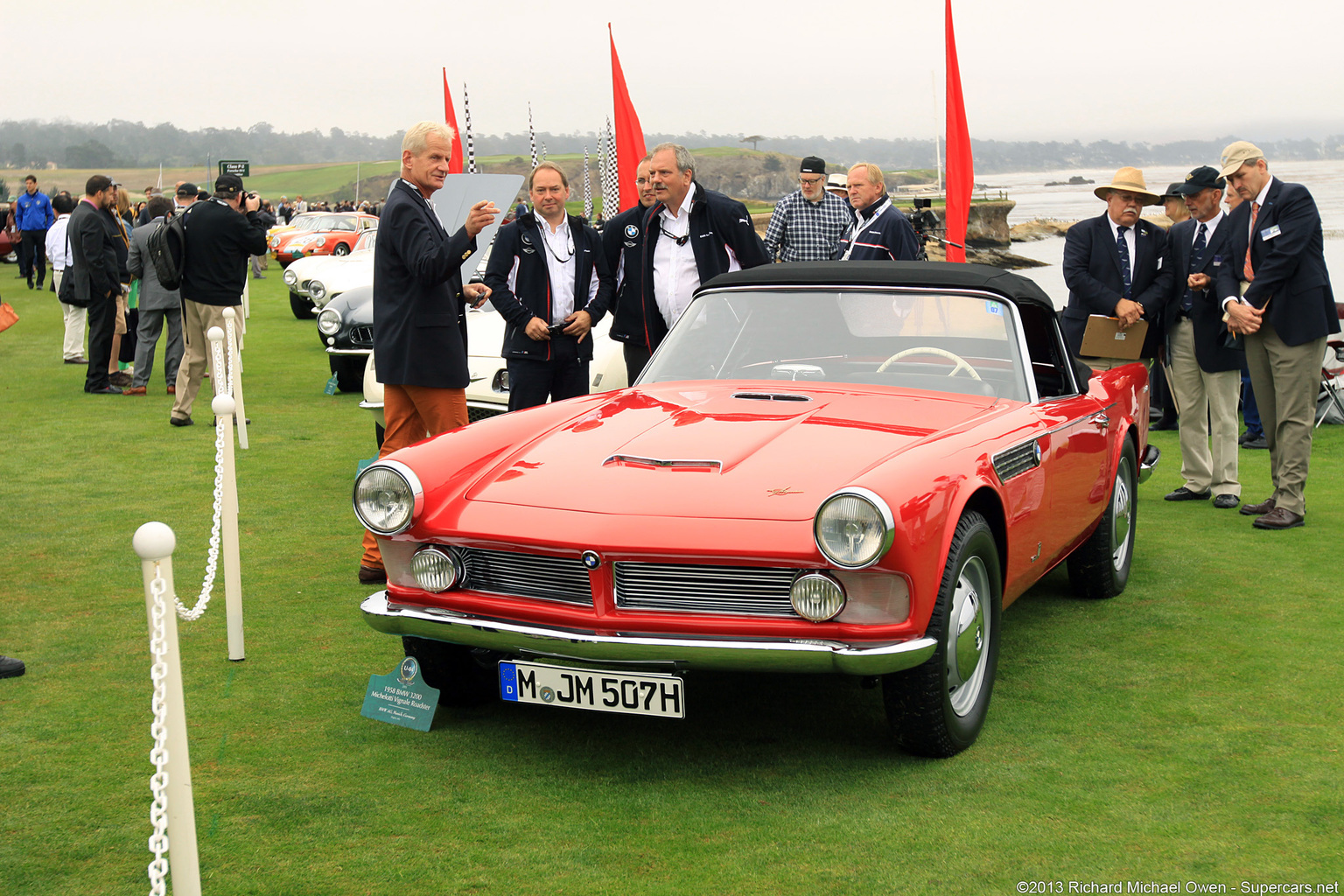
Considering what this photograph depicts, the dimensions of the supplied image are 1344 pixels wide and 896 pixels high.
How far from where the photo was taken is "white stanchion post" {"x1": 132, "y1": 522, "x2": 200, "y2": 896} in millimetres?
2580

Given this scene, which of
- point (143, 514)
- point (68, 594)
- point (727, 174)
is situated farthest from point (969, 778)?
point (727, 174)

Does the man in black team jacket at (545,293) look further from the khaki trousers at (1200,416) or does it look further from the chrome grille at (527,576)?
the khaki trousers at (1200,416)

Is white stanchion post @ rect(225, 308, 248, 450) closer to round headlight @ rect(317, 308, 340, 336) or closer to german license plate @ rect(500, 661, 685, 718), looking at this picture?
round headlight @ rect(317, 308, 340, 336)

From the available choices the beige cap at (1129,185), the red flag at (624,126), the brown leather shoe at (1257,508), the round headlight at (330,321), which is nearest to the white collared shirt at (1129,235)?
the beige cap at (1129,185)

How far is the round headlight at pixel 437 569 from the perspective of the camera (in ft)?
12.4

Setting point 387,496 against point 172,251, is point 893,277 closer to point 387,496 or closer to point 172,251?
point 387,496

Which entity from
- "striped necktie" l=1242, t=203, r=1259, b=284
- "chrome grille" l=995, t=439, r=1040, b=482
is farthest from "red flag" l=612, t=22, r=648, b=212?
"chrome grille" l=995, t=439, r=1040, b=482

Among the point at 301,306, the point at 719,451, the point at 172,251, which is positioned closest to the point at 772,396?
the point at 719,451

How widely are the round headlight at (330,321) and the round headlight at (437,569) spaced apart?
28.0 feet

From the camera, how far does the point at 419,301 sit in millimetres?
5488

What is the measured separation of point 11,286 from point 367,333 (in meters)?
19.4

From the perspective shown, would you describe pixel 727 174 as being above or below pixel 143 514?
above

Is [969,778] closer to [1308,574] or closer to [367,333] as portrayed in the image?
[1308,574]

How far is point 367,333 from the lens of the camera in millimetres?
12016
